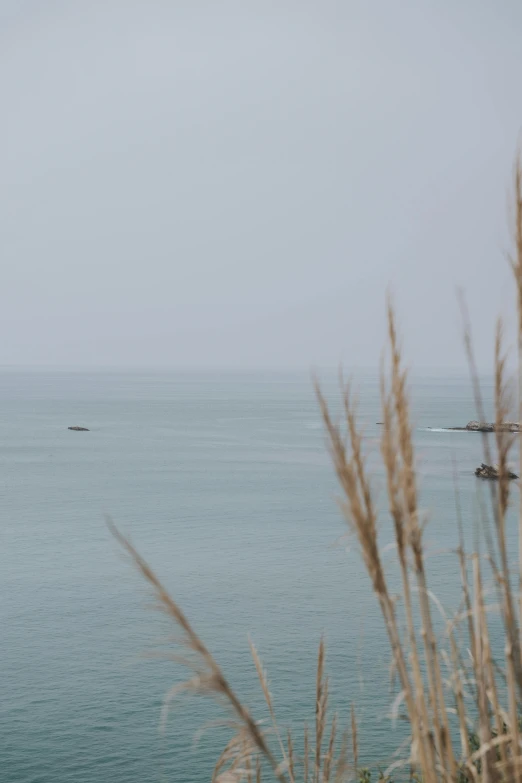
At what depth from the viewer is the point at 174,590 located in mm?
33969

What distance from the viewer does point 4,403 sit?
127m

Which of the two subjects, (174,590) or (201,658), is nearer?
(201,658)

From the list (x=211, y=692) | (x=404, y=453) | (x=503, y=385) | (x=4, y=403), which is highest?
(x=503, y=385)

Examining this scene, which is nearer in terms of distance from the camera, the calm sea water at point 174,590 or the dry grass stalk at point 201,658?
the dry grass stalk at point 201,658

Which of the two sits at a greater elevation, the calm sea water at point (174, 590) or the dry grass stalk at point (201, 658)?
the dry grass stalk at point (201, 658)

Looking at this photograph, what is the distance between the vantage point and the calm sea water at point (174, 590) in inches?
838

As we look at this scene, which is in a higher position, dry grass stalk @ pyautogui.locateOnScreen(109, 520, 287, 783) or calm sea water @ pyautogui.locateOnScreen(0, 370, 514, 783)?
dry grass stalk @ pyautogui.locateOnScreen(109, 520, 287, 783)

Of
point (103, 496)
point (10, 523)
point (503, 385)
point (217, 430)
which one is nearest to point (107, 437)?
point (217, 430)

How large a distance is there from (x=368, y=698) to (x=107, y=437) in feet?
201

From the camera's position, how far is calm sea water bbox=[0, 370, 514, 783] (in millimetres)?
21281

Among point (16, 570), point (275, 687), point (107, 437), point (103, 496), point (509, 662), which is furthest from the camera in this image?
point (107, 437)

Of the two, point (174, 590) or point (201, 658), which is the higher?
point (201, 658)

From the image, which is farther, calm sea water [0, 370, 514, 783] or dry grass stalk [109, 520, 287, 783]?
calm sea water [0, 370, 514, 783]

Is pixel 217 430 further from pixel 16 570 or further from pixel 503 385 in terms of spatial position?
pixel 503 385
